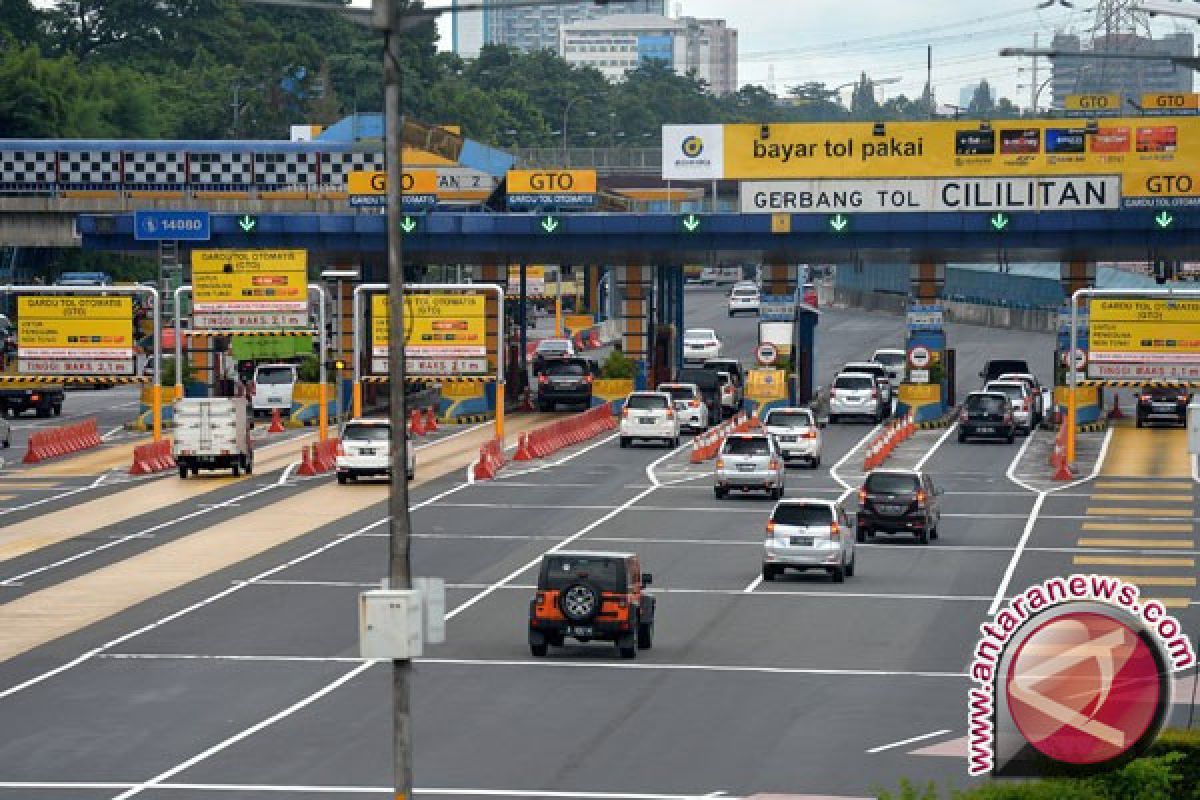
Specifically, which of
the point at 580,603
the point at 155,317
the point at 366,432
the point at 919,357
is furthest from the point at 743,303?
the point at 580,603

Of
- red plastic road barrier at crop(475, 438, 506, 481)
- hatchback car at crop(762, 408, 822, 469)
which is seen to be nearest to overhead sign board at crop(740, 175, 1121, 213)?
hatchback car at crop(762, 408, 822, 469)

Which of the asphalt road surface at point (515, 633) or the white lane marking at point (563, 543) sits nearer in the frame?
the asphalt road surface at point (515, 633)

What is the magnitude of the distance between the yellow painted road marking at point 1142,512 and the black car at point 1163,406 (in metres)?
22.2

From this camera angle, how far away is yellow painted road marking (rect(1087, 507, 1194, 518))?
5844cm

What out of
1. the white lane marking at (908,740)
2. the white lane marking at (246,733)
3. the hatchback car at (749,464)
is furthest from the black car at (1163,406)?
the white lane marking at (908,740)

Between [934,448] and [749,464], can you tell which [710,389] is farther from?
[749,464]

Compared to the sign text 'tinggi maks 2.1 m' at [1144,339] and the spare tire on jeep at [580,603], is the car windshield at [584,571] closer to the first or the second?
the spare tire on jeep at [580,603]

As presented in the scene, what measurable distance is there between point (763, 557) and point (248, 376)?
183ft

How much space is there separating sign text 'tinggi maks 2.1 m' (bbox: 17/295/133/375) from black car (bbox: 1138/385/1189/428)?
106 ft

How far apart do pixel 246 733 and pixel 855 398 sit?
5239cm

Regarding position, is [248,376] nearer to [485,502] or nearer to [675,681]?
[485,502]

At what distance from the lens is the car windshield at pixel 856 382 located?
275ft

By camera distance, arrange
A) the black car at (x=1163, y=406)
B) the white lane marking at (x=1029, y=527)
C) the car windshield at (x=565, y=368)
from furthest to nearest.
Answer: the car windshield at (x=565, y=368) → the black car at (x=1163, y=406) → the white lane marking at (x=1029, y=527)

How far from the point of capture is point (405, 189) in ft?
300
